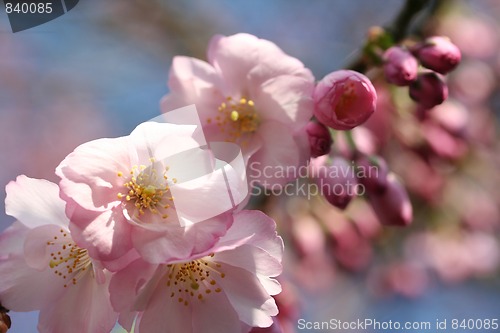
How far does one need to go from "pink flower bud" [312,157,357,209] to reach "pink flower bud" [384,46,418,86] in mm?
167

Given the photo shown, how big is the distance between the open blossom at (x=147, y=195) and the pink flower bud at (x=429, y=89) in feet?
1.36

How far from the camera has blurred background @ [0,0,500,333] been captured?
1.54m

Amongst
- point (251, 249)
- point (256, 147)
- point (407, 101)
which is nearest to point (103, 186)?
point (251, 249)

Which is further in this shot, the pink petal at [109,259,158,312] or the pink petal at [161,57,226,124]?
the pink petal at [161,57,226,124]

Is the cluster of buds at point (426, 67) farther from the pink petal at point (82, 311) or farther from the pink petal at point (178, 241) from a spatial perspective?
the pink petal at point (82, 311)

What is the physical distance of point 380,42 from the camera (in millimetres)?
1171

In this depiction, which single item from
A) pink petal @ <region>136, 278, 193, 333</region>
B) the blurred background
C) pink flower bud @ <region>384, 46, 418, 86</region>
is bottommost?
the blurred background

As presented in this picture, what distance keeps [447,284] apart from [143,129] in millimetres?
1700

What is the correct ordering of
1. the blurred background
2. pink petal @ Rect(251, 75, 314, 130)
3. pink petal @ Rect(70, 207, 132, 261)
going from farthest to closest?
the blurred background, pink petal @ Rect(251, 75, 314, 130), pink petal @ Rect(70, 207, 132, 261)

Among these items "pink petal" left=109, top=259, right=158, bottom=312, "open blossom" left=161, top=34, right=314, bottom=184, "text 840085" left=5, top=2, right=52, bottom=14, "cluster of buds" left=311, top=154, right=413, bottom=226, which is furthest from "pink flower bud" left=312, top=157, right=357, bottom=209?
"text 840085" left=5, top=2, right=52, bottom=14

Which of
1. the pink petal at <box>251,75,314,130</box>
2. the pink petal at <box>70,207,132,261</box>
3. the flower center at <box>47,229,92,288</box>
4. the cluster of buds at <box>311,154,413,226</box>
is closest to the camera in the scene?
the pink petal at <box>70,207,132,261</box>

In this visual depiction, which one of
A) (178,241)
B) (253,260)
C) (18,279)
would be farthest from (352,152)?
(18,279)

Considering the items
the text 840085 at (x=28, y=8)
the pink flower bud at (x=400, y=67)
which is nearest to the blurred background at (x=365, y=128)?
the text 840085 at (x=28, y=8)

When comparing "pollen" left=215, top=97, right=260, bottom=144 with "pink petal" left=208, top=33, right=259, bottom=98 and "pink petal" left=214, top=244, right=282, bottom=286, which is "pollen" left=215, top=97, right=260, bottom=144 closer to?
"pink petal" left=208, top=33, right=259, bottom=98
